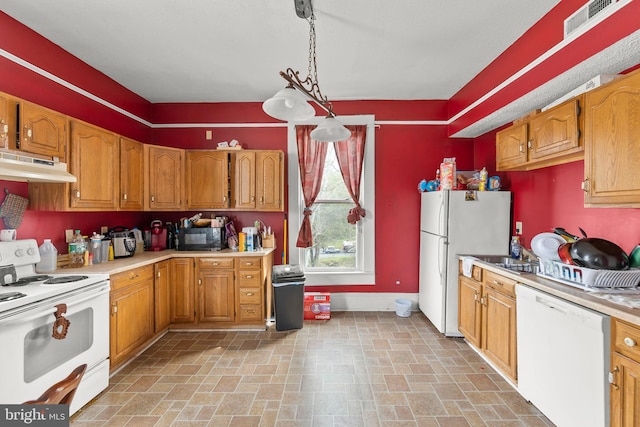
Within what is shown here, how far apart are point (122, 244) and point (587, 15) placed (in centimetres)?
430

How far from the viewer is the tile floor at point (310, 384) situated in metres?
2.06

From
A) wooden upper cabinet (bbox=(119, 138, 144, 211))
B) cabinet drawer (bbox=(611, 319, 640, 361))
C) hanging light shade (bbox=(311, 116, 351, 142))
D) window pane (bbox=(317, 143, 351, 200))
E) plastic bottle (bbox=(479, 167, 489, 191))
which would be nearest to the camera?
cabinet drawer (bbox=(611, 319, 640, 361))

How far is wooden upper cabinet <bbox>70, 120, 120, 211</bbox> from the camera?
2.53 m

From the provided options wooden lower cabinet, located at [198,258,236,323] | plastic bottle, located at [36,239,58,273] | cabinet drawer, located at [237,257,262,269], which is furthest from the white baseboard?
plastic bottle, located at [36,239,58,273]

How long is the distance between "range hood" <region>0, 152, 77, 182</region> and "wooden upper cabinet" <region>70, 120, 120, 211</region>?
0.19 meters

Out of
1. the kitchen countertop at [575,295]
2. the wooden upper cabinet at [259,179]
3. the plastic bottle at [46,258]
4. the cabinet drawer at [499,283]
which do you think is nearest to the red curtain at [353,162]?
the wooden upper cabinet at [259,179]

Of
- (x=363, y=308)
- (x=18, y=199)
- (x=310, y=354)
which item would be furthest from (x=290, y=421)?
(x=18, y=199)

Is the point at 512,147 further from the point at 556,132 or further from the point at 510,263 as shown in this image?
the point at 510,263

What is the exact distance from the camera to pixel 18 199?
2.36 metres

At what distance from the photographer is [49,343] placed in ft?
6.21

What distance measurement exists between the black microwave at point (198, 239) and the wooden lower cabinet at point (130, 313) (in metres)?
0.57

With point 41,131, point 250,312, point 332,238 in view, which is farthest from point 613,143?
point 41,131

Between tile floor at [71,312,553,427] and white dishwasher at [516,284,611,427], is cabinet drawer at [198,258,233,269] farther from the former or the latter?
white dishwasher at [516,284,611,427]

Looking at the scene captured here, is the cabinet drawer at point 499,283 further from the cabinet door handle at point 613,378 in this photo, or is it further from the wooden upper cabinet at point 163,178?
the wooden upper cabinet at point 163,178
